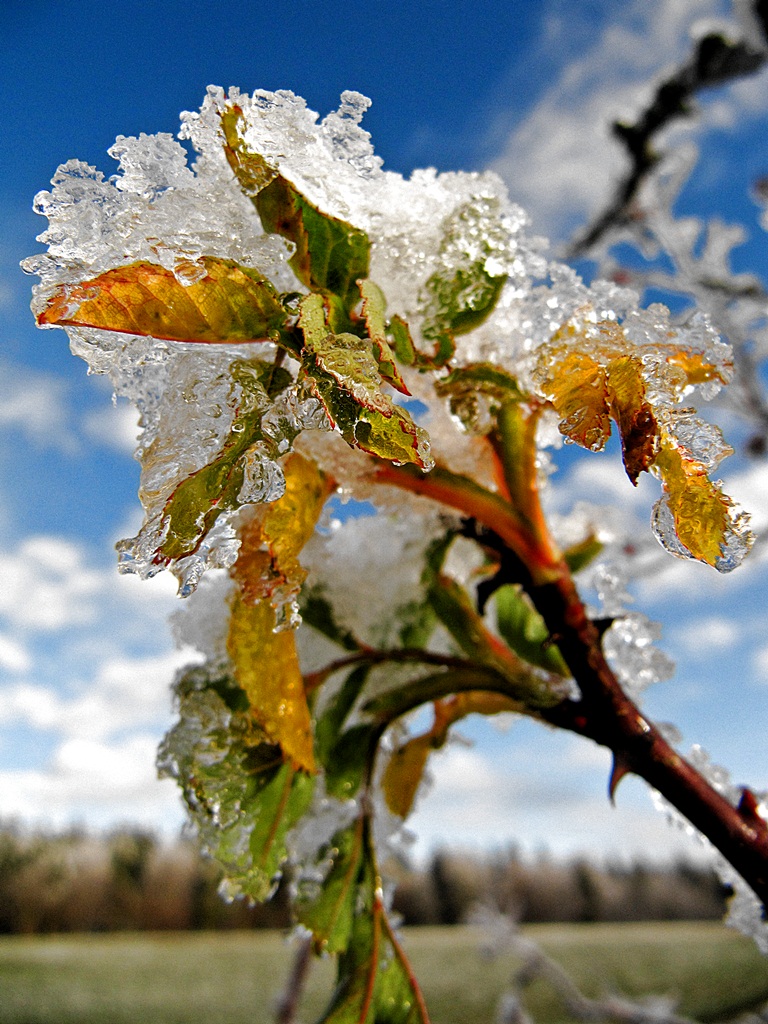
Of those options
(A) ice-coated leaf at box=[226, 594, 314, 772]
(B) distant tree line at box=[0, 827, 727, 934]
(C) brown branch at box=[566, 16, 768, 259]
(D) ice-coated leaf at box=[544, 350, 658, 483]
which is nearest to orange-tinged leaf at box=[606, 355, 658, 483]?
(D) ice-coated leaf at box=[544, 350, 658, 483]

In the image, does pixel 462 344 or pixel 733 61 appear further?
pixel 733 61

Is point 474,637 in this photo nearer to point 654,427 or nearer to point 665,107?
point 654,427

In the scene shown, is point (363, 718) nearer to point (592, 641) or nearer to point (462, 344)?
point (592, 641)

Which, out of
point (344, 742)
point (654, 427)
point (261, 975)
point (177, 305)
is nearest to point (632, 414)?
point (654, 427)

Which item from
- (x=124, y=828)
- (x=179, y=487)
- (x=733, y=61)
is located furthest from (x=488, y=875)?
(x=179, y=487)

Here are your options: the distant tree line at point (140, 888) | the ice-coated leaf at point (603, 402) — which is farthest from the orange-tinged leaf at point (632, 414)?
the distant tree line at point (140, 888)

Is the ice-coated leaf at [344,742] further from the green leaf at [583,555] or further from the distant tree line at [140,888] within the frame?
the distant tree line at [140,888]
